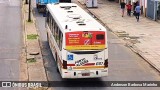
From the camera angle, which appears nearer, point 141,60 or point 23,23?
point 141,60

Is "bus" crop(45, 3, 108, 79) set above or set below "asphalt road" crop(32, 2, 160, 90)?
above

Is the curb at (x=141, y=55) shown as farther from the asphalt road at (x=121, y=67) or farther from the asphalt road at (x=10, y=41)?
the asphalt road at (x=10, y=41)

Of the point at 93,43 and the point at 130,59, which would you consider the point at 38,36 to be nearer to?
the point at 130,59

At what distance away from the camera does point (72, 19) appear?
22969 mm

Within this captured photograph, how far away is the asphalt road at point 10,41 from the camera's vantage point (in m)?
23.7

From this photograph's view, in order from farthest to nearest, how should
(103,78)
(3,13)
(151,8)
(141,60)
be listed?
(3,13) < (151,8) < (141,60) < (103,78)

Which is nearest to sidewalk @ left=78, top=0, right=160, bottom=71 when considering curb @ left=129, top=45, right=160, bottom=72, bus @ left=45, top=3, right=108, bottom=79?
curb @ left=129, top=45, right=160, bottom=72

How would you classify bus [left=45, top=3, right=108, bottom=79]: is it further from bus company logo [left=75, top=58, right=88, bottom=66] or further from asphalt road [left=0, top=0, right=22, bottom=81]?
asphalt road [left=0, top=0, right=22, bottom=81]

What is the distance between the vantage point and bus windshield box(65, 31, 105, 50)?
20531 millimetres

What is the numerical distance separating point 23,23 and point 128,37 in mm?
10849

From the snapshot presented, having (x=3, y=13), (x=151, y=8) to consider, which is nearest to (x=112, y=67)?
(x=151, y=8)

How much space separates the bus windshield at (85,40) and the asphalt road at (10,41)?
147 inches

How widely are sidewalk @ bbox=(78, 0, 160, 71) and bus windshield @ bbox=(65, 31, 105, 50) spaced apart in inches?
209

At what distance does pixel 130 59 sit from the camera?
2711 cm
